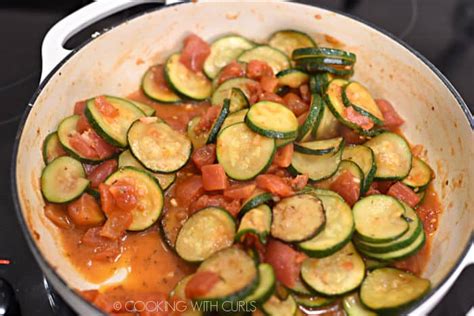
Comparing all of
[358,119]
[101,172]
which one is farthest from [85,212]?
[358,119]

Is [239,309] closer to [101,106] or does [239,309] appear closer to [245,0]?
[101,106]

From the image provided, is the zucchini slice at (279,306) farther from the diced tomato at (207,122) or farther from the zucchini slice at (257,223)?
the diced tomato at (207,122)

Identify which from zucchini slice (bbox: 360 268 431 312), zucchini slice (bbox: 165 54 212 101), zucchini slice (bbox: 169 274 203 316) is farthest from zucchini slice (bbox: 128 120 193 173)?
zucchini slice (bbox: 360 268 431 312)

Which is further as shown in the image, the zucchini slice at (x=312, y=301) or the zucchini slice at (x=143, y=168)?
the zucchini slice at (x=143, y=168)

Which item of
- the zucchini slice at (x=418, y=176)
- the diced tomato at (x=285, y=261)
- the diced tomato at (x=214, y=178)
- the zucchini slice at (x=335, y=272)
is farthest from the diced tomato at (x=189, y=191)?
the zucchini slice at (x=418, y=176)

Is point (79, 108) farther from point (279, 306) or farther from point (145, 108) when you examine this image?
point (279, 306)

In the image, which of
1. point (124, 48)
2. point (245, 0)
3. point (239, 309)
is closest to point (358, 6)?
point (245, 0)

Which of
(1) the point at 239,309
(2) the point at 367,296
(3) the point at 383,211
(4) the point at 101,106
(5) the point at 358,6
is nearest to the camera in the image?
(1) the point at 239,309
